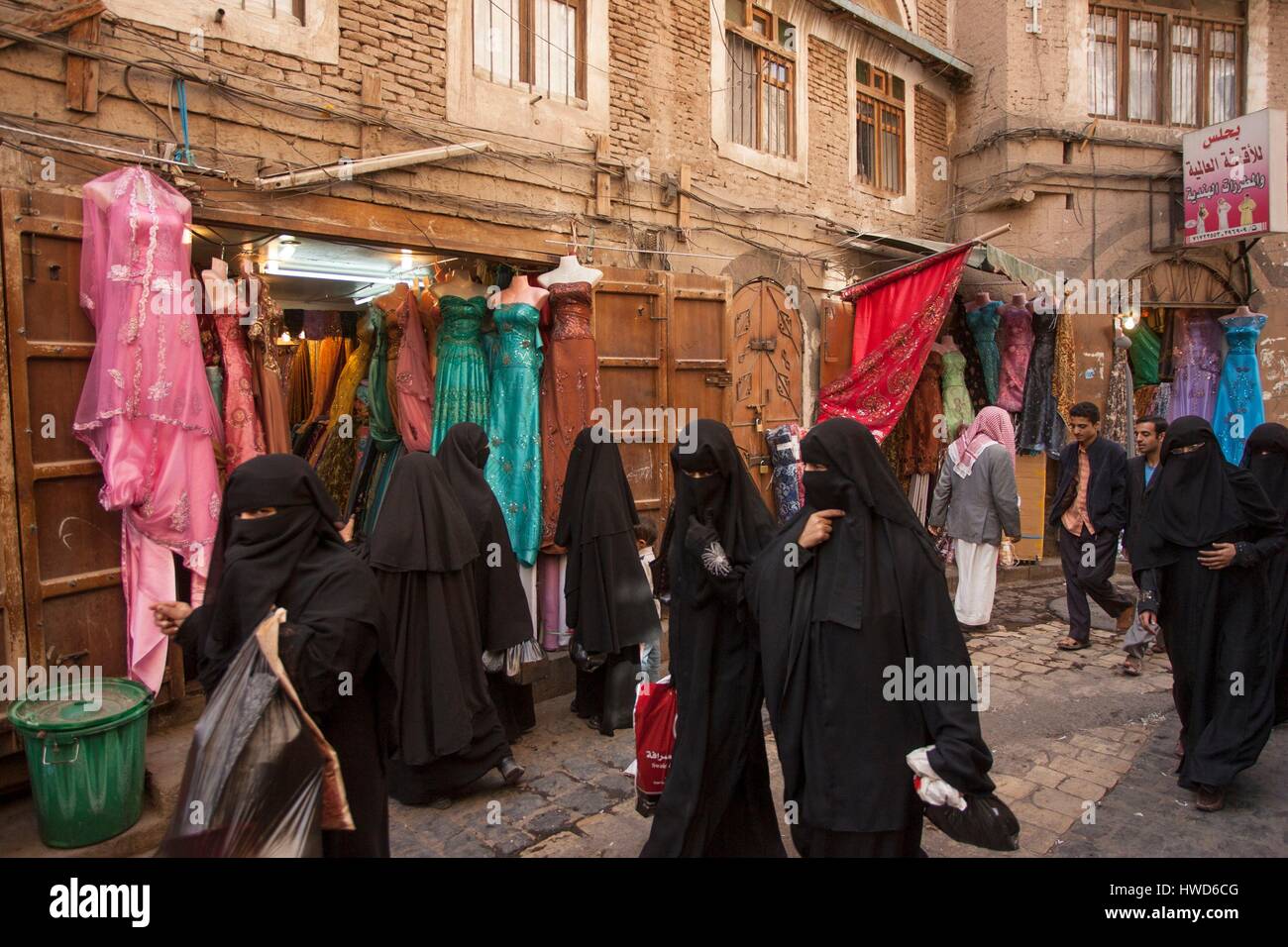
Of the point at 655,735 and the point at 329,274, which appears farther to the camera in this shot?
the point at 329,274

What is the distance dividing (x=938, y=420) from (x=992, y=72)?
4912 millimetres

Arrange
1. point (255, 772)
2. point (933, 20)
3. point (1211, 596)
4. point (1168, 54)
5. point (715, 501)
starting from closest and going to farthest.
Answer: point (255, 772) → point (715, 501) → point (1211, 596) → point (933, 20) → point (1168, 54)

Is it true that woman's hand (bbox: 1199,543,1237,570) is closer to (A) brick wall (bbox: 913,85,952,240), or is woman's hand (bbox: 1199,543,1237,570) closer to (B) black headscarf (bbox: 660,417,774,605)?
(B) black headscarf (bbox: 660,417,774,605)

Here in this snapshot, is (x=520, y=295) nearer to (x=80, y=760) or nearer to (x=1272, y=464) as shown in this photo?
(x=80, y=760)

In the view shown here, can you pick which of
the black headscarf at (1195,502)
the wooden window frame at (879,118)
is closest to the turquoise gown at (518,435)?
the black headscarf at (1195,502)

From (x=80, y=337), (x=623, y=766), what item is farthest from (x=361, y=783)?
(x=80, y=337)

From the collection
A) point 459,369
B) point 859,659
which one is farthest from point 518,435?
point 859,659

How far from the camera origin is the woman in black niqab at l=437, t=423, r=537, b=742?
4.61 m

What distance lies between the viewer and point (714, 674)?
333cm

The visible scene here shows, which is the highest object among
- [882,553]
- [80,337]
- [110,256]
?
[110,256]

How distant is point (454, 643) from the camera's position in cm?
424

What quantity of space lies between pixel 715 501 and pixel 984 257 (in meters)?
6.67

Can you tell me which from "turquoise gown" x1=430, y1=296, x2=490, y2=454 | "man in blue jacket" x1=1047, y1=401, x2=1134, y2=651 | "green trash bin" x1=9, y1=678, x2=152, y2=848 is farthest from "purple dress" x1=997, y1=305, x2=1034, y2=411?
"green trash bin" x1=9, y1=678, x2=152, y2=848
